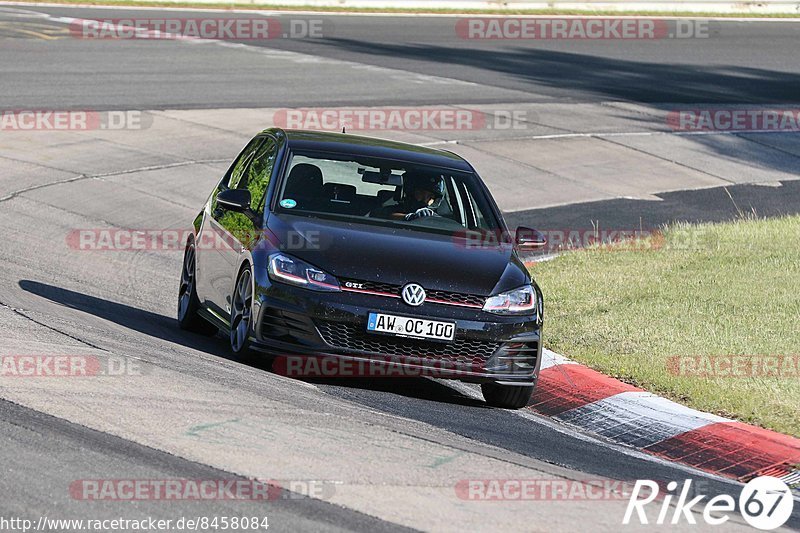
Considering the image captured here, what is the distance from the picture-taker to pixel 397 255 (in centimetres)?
882

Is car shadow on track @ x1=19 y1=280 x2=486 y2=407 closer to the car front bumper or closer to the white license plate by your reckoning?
the car front bumper

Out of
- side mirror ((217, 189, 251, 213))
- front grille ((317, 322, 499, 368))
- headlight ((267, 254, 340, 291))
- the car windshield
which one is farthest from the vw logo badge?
side mirror ((217, 189, 251, 213))

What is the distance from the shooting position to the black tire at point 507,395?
29.6 ft

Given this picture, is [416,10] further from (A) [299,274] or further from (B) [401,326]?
(B) [401,326]

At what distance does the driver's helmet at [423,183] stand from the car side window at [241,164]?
1403 millimetres

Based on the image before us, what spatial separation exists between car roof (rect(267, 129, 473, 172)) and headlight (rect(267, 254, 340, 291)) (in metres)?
1.41

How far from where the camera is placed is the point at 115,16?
32.2 metres

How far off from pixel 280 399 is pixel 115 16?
25.8 m

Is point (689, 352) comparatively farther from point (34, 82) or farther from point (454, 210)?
point (34, 82)


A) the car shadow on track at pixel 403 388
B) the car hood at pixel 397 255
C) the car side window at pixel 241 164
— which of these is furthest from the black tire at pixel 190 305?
the car shadow on track at pixel 403 388

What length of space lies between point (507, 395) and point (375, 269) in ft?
4.07

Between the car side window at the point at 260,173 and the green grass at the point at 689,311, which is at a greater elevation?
the car side window at the point at 260,173

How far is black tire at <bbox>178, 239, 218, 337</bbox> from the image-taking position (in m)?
A: 10.5

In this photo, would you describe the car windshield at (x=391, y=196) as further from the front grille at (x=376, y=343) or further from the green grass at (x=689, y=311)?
the green grass at (x=689, y=311)
